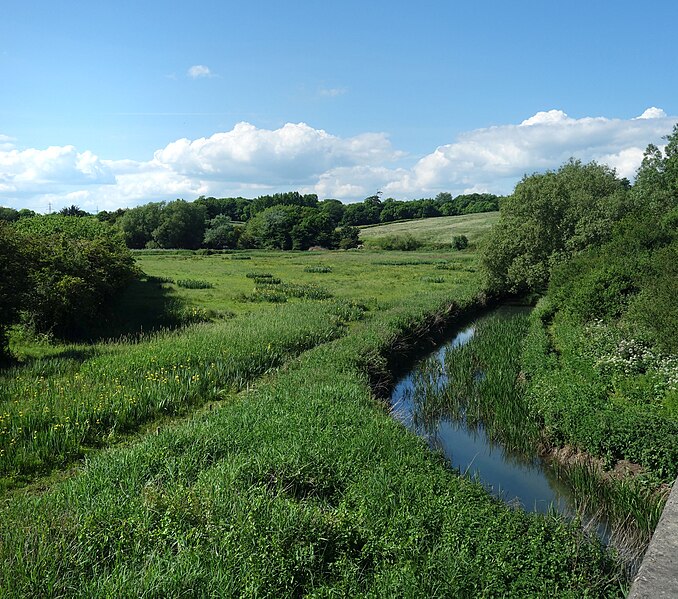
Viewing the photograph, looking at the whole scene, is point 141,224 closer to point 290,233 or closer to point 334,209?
point 290,233

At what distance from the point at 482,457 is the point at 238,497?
271 inches

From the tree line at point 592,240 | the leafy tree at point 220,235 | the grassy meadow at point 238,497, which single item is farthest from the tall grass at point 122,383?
the leafy tree at point 220,235

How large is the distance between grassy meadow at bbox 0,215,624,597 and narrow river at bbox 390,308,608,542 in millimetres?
1616

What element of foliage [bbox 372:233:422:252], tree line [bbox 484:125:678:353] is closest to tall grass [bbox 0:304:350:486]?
tree line [bbox 484:125:678:353]

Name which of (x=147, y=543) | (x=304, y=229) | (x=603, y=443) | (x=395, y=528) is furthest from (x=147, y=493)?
(x=304, y=229)

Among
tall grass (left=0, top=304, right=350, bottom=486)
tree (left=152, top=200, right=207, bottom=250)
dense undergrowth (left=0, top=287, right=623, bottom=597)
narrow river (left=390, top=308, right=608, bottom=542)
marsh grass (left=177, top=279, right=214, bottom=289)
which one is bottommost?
narrow river (left=390, top=308, right=608, bottom=542)

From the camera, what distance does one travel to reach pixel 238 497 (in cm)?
751

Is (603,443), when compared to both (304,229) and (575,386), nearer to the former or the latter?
(575,386)

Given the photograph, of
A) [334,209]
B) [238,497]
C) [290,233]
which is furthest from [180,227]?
[238,497]

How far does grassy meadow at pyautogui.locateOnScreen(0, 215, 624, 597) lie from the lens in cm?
619

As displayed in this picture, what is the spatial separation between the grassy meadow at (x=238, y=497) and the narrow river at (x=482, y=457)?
1616 millimetres

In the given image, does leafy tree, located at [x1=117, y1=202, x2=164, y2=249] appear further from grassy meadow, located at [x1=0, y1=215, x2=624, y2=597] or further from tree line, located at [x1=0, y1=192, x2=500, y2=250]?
grassy meadow, located at [x1=0, y1=215, x2=624, y2=597]

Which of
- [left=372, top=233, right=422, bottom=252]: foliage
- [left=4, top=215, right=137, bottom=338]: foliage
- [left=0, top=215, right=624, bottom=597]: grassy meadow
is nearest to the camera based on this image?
[left=0, top=215, right=624, bottom=597]: grassy meadow

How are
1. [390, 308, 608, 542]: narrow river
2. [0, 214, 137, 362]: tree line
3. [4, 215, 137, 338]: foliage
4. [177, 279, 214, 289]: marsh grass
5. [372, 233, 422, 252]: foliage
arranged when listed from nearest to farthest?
[390, 308, 608, 542]: narrow river < [0, 214, 137, 362]: tree line < [4, 215, 137, 338]: foliage < [177, 279, 214, 289]: marsh grass < [372, 233, 422, 252]: foliage
